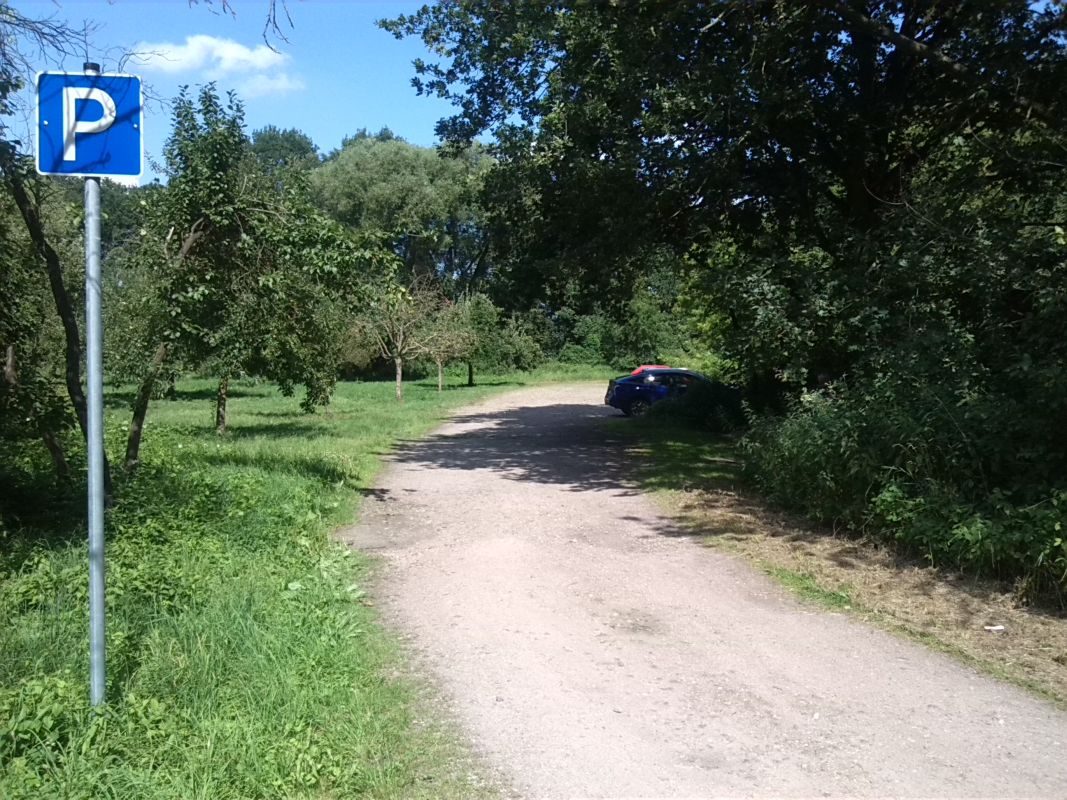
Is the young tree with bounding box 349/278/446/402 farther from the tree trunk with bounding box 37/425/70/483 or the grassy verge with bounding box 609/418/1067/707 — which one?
the grassy verge with bounding box 609/418/1067/707

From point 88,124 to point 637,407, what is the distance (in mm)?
22954

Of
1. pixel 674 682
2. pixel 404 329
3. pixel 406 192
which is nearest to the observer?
pixel 674 682

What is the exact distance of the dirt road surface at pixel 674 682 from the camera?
13.3 ft

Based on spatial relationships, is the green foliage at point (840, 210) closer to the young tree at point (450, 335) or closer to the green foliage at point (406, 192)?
the young tree at point (450, 335)

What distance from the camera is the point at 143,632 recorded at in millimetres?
5438

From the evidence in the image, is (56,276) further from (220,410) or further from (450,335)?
(450,335)

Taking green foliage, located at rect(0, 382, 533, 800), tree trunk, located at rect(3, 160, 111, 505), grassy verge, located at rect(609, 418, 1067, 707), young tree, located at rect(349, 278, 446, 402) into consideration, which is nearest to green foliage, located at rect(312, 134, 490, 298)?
young tree, located at rect(349, 278, 446, 402)

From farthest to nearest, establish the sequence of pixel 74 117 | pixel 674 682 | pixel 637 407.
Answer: pixel 637 407, pixel 674 682, pixel 74 117

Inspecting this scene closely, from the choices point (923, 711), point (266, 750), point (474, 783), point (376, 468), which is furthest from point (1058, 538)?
point (376, 468)

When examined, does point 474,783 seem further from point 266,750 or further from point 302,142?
point 302,142

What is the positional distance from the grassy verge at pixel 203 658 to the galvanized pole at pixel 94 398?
20.4 inches

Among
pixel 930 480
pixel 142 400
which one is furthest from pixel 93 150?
pixel 142 400

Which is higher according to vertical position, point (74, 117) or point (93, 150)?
point (74, 117)

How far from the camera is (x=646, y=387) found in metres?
26.3
